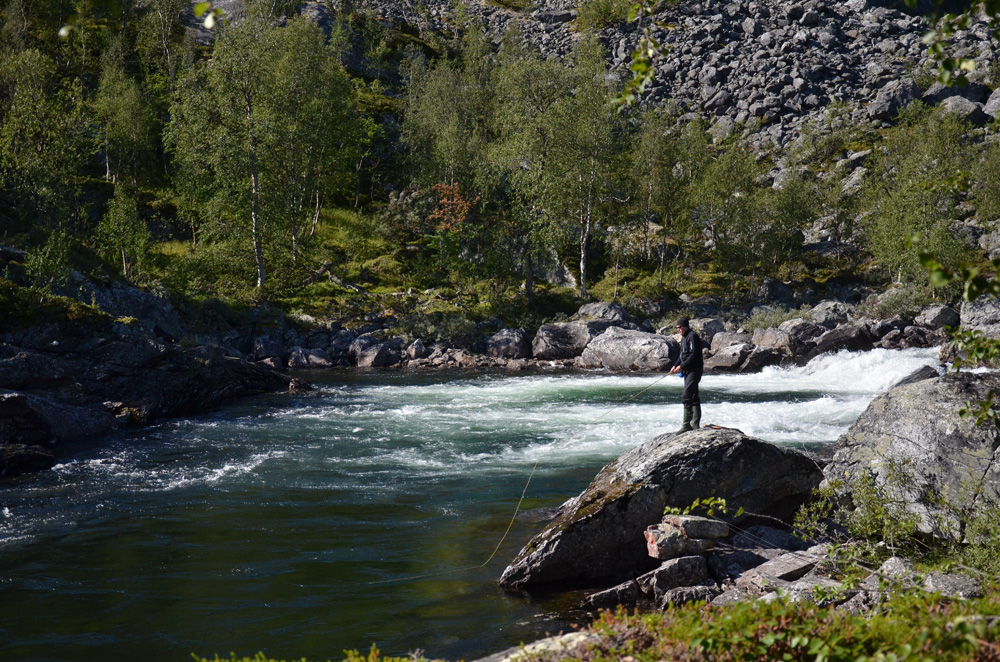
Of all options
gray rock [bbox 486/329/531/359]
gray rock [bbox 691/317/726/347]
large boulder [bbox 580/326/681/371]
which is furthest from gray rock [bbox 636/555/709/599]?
gray rock [bbox 691/317/726/347]

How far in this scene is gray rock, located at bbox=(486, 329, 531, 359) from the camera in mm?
38312

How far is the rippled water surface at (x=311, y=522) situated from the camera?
8594 millimetres

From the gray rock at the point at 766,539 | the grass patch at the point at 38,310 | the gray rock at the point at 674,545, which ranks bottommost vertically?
the gray rock at the point at 766,539

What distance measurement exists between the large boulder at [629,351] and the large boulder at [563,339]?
1331 mm

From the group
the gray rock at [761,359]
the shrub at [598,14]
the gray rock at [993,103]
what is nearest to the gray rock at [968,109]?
the gray rock at [993,103]

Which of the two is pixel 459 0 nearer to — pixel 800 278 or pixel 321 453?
pixel 800 278

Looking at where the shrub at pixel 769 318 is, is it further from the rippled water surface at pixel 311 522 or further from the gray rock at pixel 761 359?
the rippled water surface at pixel 311 522

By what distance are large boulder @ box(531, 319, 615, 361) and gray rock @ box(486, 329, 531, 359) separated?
1.69ft

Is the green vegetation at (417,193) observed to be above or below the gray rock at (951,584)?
above

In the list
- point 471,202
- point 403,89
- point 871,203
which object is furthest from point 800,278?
point 403,89

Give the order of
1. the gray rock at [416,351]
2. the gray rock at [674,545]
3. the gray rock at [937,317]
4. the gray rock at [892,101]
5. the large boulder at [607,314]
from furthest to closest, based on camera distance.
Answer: the gray rock at [892,101] < the large boulder at [607,314] < the gray rock at [937,317] < the gray rock at [416,351] < the gray rock at [674,545]

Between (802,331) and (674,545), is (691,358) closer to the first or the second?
(674,545)

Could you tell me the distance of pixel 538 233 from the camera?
47.6m

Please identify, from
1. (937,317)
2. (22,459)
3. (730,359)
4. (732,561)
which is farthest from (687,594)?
(937,317)
